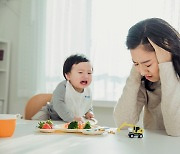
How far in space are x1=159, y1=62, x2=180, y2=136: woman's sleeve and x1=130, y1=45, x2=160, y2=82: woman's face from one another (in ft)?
0.14

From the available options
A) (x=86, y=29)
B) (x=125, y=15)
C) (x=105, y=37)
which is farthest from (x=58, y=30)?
(x=125, y=15)

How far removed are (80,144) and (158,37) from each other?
54cm

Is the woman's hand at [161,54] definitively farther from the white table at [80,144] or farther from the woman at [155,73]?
the white table at [80,144]

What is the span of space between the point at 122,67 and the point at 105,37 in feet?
0.97

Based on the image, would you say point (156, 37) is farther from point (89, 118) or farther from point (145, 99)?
point (89, 118)

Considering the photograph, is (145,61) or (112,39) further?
(112,39)

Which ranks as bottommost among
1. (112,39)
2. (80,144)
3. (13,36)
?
(80,144)

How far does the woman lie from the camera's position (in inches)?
42.8

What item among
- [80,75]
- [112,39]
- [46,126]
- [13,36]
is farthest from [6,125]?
[13,36]

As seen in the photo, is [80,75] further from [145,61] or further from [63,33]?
[63,33]

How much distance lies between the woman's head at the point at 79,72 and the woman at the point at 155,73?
25.2 inches

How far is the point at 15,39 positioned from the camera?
3090 mm

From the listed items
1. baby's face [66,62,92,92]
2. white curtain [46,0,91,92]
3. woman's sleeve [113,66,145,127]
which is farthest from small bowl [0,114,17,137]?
white curtain [46,0,91,92]

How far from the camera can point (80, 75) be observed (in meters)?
1.86
